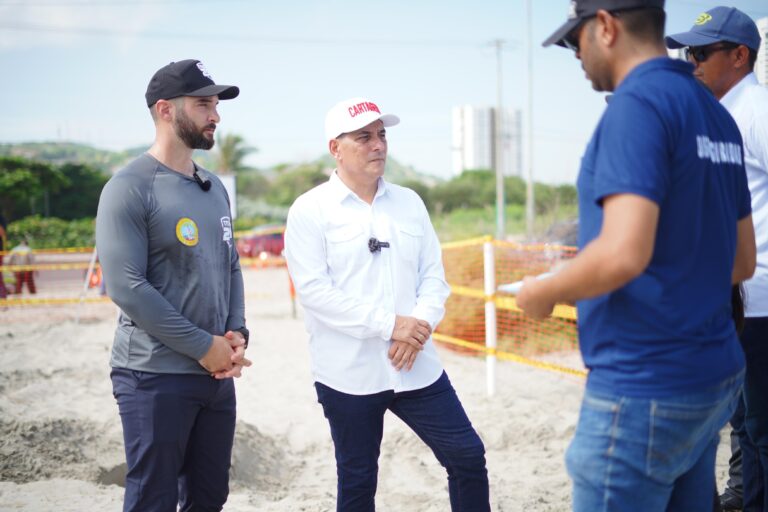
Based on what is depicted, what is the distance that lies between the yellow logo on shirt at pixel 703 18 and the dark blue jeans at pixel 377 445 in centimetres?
199

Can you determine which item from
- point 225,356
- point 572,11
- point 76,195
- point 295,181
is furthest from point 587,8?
point 295,181

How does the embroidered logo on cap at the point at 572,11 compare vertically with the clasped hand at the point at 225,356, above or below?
above

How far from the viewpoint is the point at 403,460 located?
16.9 ft

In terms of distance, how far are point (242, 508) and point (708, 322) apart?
310 cm

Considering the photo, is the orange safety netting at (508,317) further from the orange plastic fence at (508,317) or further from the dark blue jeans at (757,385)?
the dark blue jeans at (757,385)

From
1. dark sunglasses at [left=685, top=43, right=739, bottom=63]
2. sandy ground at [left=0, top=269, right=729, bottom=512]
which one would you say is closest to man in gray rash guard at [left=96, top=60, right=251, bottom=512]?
sandy ground at [left=0, top=269, right=729, bottom=512]

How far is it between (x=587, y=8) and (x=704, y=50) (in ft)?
4.87

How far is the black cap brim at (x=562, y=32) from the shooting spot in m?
1.88

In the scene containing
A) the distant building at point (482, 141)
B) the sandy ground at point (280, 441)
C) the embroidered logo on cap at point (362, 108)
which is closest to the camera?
the embroidered logo on cap at point (362, 108)

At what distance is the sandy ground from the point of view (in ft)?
14.0

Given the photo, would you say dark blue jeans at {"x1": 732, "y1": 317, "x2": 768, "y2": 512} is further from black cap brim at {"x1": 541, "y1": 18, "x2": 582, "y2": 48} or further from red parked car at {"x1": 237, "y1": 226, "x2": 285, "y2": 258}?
red parked car at {"x1": 237, "y1": 226, "x2": 285, "y2": 258}

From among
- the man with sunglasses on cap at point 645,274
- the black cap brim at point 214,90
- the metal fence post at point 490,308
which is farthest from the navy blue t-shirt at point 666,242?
the metal fence post at point 490,308

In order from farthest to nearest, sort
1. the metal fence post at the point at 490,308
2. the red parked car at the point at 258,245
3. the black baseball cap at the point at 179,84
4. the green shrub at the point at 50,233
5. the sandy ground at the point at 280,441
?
the green shrub at the point at 50,233 < the red parked car at the point at 258,245 < the metal fence post at the point at 490,308 < the sandy ground at the point at 280,441 < the black baseball cap at the point at 179,84

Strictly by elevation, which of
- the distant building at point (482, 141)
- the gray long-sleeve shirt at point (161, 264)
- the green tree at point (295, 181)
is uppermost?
the distant building at point (482, 141)
